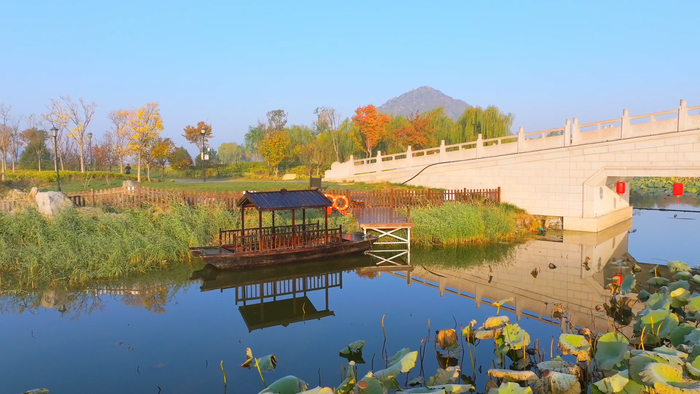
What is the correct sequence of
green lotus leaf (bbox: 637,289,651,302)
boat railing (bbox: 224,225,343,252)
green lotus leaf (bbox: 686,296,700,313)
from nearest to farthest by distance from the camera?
green lotus leaf (bbox: 686,296,700,313), green lotus leaf (bbox: 637,289,651,302), boat railing (bbox: 224,225,343,252)

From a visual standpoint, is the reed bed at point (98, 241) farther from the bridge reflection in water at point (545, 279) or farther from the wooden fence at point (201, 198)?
the bridge reflection in water at point (545, 279)

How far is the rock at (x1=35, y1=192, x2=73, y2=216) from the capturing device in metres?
15.6

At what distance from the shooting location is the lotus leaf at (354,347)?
7750 millimetres

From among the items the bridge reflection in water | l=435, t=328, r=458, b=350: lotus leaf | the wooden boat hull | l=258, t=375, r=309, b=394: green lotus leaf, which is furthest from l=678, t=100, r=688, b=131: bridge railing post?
l=258, t=375, r=309, b=394: green lotus leaf

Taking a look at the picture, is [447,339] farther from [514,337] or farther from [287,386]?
[287,386]

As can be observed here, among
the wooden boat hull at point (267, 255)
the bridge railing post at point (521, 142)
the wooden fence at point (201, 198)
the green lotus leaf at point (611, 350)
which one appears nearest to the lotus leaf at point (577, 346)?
the green lotus leaf at point (611, 350)

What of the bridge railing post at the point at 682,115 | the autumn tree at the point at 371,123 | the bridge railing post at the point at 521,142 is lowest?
the bridge railing post at the point at 521,142

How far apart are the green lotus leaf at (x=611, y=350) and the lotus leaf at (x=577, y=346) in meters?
0.18

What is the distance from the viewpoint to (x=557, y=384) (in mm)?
5879

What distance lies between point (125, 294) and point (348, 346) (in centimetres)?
628

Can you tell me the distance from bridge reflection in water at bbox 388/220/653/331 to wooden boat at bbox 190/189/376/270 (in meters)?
2.22

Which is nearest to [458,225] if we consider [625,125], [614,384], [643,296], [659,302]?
[643,296]

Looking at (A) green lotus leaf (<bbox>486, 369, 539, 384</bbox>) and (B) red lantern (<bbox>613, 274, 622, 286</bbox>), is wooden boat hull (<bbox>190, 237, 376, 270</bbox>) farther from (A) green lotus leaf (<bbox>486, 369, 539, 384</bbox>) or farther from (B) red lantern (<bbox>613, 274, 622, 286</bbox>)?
(A) green lotus leaf (<bbox>486, 369, 539, 384</bbox>)

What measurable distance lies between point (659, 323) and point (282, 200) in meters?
8.98
